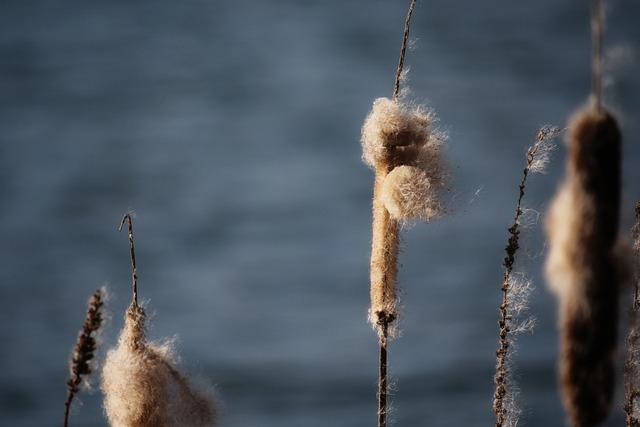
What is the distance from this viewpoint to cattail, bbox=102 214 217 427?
60 cm

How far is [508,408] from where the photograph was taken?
0.62 m

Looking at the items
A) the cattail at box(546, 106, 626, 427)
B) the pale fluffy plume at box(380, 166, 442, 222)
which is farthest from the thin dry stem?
the cattail at box(546, 106, 626, 427)

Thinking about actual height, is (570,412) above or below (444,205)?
below

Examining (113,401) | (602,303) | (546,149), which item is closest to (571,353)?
(602,303)

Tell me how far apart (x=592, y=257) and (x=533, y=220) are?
236mm

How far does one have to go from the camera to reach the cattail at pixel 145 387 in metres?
0.60

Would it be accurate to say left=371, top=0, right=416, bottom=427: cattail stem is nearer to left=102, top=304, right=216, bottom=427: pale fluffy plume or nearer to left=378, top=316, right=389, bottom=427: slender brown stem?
left=378, top=316, right=389, bottom=427: slender brown stem

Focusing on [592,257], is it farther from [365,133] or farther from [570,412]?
[365,133]

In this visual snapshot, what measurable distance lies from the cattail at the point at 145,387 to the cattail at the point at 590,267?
1.02 feet

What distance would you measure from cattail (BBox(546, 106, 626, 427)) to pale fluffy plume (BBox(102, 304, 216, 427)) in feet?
1.04

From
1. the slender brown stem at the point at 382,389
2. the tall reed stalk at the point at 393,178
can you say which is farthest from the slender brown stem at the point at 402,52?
the slender brown stem at the point at 382,389

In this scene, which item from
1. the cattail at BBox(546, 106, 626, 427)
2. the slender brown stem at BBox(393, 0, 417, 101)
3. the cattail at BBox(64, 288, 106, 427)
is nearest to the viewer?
the cattail at BBox(546, 106, 626, 427)

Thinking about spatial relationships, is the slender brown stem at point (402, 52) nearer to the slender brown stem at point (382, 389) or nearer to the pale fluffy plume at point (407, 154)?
the pale fluffy plume at point (407, 154)

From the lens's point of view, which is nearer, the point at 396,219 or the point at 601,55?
the point at 601,55
